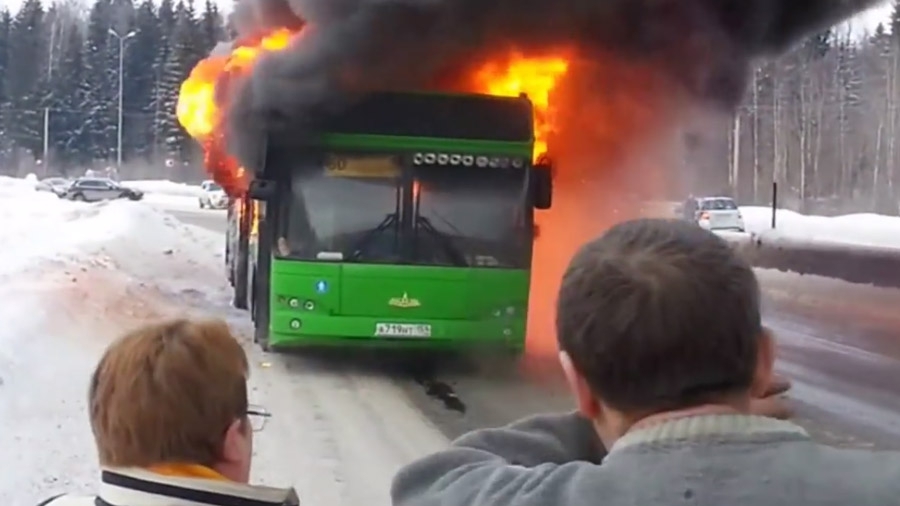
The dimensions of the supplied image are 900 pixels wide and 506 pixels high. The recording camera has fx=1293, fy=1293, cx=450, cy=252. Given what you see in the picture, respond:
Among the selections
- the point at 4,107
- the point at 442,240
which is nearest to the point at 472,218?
the point at 442,240

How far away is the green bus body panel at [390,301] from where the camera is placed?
12.1m

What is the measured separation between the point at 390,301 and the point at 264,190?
5.19 ft

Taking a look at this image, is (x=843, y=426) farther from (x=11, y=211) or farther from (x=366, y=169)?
(x=11, y=211)

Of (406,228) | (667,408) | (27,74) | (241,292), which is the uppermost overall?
(27,74)

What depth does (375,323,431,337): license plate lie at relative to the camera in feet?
39.8

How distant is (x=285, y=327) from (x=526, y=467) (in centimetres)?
1052

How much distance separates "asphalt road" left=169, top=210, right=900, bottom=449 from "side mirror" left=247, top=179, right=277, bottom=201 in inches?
83.9

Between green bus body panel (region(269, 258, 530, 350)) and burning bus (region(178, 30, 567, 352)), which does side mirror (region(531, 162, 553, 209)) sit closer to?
burning bus (region(178, 30, 567, 352))

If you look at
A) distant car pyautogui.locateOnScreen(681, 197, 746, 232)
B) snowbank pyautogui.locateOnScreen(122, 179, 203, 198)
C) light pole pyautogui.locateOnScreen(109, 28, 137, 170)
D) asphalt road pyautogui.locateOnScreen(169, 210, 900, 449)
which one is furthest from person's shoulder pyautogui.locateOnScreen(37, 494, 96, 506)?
light pole pyautogui.locateOnScreen(109, 28, 137, 170)

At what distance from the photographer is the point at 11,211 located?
3800 centimetres

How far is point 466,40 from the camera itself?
16156mm

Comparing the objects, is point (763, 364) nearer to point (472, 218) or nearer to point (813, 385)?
point (472, 218)

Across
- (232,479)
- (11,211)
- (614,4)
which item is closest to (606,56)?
(614,4)

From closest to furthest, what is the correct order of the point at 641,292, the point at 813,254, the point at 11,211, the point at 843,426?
the point at 641,292, the point at 843,426, the point at 813,254, the point at 11,211
